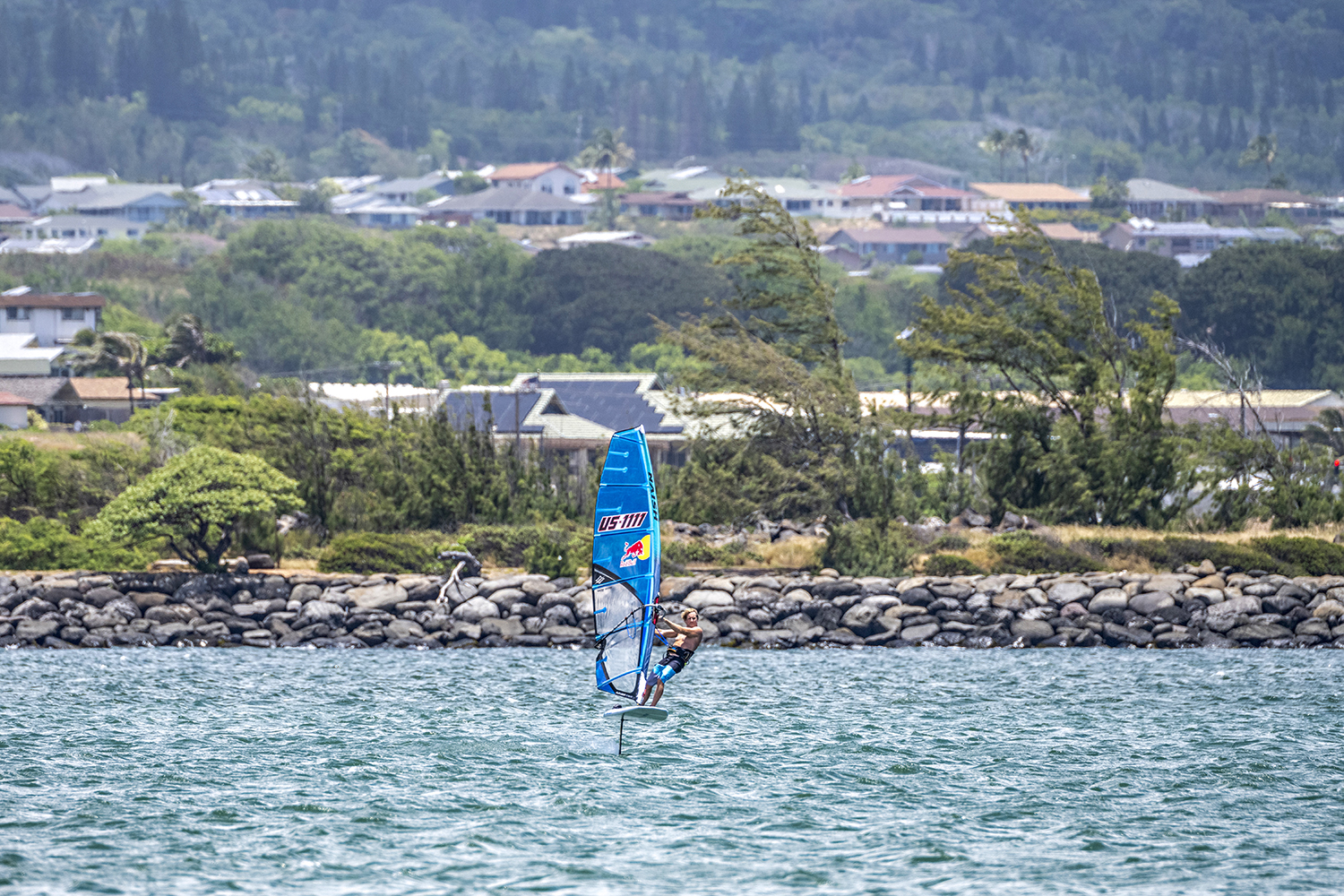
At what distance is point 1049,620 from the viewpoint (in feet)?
101

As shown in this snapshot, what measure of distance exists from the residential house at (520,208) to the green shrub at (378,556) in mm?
132655

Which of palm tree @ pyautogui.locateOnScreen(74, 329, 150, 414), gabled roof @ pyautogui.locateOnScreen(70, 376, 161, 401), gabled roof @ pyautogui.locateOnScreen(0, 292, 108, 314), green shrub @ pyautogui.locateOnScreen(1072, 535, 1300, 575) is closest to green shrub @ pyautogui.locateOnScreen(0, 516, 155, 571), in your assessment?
green shrub @ pyautogui.locateOnScreen(1072, 535, 1300, 575)

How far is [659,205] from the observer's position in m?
172

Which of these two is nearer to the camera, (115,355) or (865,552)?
(865,552)

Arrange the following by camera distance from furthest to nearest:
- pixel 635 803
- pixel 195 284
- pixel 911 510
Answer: pixel 195 284, pixel 911 510, pixel 635 803

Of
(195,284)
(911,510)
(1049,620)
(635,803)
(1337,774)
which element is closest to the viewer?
(635,803)

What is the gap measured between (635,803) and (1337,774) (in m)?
8.42

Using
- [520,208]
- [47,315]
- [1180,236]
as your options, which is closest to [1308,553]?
[47,315]

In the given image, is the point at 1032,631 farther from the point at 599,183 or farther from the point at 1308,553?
the point at 599,183

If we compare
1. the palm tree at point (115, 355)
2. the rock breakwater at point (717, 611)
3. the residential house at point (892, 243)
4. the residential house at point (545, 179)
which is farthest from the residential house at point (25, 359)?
the residential house at point (545, 179)

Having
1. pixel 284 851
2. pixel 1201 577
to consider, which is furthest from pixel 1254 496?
pixel 284 851

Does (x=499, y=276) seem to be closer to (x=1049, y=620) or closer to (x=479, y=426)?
(x=479, y=426)

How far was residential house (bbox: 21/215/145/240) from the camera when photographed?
15550cm

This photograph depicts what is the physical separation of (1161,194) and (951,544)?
157 meters
